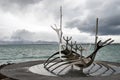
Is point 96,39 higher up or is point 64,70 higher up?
point 96,39

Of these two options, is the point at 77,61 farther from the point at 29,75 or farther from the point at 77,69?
the point at 29,75

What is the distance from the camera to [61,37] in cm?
1820

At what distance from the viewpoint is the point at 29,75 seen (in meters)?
17.2

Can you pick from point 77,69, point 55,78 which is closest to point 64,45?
point 77,69

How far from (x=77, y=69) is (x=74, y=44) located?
1868mm

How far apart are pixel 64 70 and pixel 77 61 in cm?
128

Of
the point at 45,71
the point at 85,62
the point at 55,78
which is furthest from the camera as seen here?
the point at 45,71

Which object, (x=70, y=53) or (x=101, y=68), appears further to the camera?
(x=101, y=68)

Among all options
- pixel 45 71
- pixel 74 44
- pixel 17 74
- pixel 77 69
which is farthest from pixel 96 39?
pixel 17 74

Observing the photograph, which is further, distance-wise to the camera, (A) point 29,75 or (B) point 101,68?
(B) point 101,68

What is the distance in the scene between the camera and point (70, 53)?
18.0 metres

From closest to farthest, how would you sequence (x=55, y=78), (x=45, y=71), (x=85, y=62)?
(x=55, y=78) → (x=85, y=62) → (x=45, y=71)

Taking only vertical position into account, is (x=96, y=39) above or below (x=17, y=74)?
above

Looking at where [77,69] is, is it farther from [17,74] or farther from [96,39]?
[17,74]
